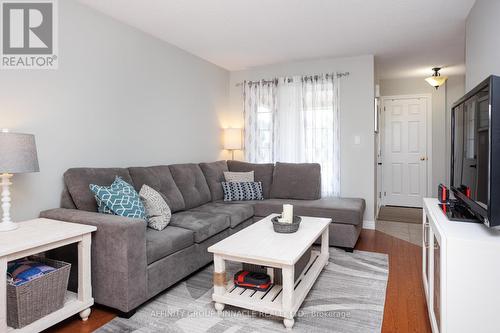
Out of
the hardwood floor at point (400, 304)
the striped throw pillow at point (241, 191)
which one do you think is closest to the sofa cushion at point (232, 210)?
the striped throw pillow at point (241, 191)

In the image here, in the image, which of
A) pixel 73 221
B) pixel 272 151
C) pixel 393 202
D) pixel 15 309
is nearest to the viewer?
pixel 15 309

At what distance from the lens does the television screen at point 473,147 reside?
1.55m

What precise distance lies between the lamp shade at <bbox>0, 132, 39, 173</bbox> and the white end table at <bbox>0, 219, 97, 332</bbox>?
1.25 feet

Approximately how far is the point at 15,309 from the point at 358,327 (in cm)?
196

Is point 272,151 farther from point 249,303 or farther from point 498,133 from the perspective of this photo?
point 498,133

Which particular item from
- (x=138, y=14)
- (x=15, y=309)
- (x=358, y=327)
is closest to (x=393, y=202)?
(x=358, y=327)

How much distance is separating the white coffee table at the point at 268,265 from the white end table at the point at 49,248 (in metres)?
0.80

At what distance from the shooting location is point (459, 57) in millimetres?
4441

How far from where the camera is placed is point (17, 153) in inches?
73.8

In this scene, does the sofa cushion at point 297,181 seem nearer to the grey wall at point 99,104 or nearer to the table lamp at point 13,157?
the grey wall at point 99,104

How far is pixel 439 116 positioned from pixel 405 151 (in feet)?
2.76

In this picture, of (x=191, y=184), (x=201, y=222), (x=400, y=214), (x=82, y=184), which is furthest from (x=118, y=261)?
(x=400, y=214)

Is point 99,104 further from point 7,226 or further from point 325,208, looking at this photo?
point 325,208

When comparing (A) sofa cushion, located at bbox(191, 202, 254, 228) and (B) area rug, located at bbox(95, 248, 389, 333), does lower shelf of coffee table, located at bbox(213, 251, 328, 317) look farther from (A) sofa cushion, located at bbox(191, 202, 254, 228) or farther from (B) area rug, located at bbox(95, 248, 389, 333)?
(A) sofa cushion, located at bbox(191, 202, 254, 228)
